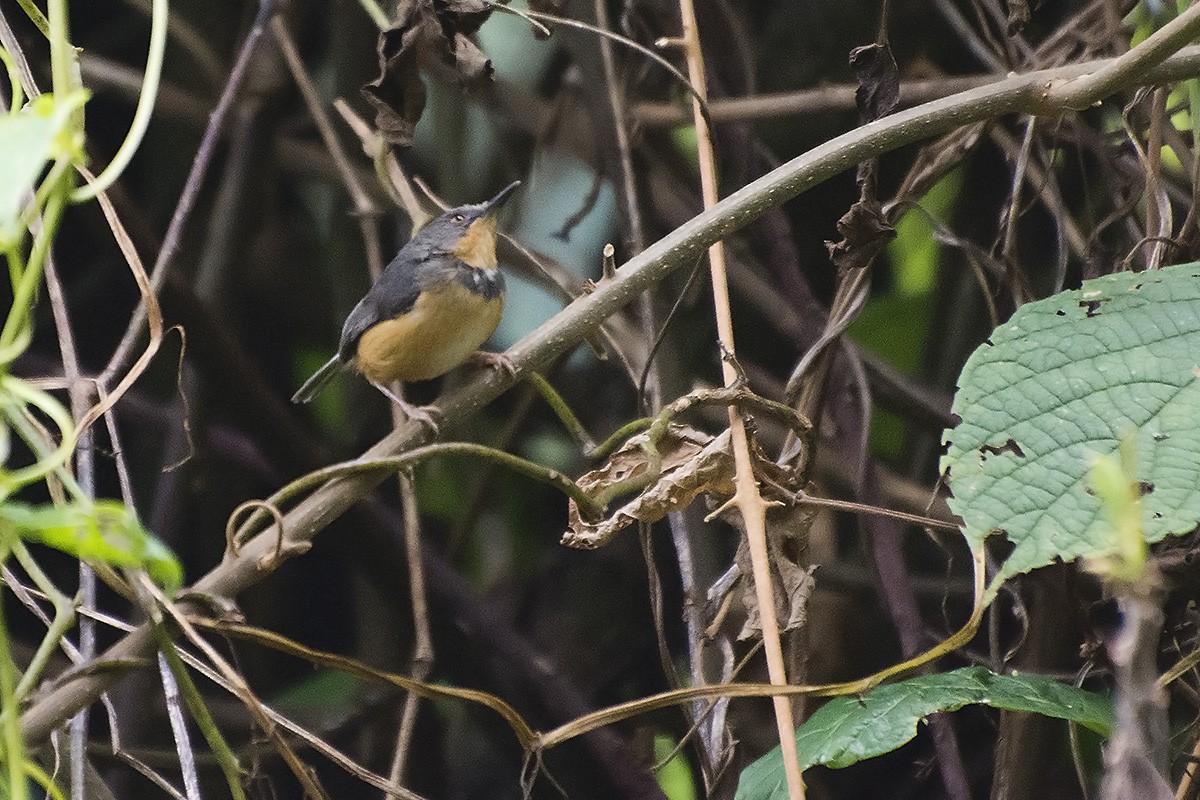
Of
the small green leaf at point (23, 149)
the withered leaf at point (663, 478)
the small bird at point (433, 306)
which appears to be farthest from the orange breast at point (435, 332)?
the small green leaf at point (23, 149)

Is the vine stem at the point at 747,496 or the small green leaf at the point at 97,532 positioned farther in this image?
the vine stem at the point at 747,496

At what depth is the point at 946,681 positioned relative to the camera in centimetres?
147

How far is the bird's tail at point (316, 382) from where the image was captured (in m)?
2.90

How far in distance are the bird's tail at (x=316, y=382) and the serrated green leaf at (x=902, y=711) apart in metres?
1.66

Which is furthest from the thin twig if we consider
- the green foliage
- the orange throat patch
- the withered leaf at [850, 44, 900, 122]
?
the green foliage

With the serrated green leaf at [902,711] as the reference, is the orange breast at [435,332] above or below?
above

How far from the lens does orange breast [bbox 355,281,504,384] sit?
2.50m

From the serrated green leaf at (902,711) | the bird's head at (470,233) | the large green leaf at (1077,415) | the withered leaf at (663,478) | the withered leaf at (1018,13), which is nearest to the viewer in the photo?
the large green leaf at (1077,415)

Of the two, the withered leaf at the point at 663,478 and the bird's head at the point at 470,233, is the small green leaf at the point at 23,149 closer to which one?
the withered leaf at the point at 663,478

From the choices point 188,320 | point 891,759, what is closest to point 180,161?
point 188,320

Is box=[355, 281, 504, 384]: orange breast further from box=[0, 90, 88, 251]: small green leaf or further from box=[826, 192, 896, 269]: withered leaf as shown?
box=[0, 90, 88, 251]: small green leaf

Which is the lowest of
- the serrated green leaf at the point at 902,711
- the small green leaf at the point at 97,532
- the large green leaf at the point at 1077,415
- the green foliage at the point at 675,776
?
the green foliage at the point at 675,776

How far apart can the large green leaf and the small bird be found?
123cm

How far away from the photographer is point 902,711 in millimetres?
1411
